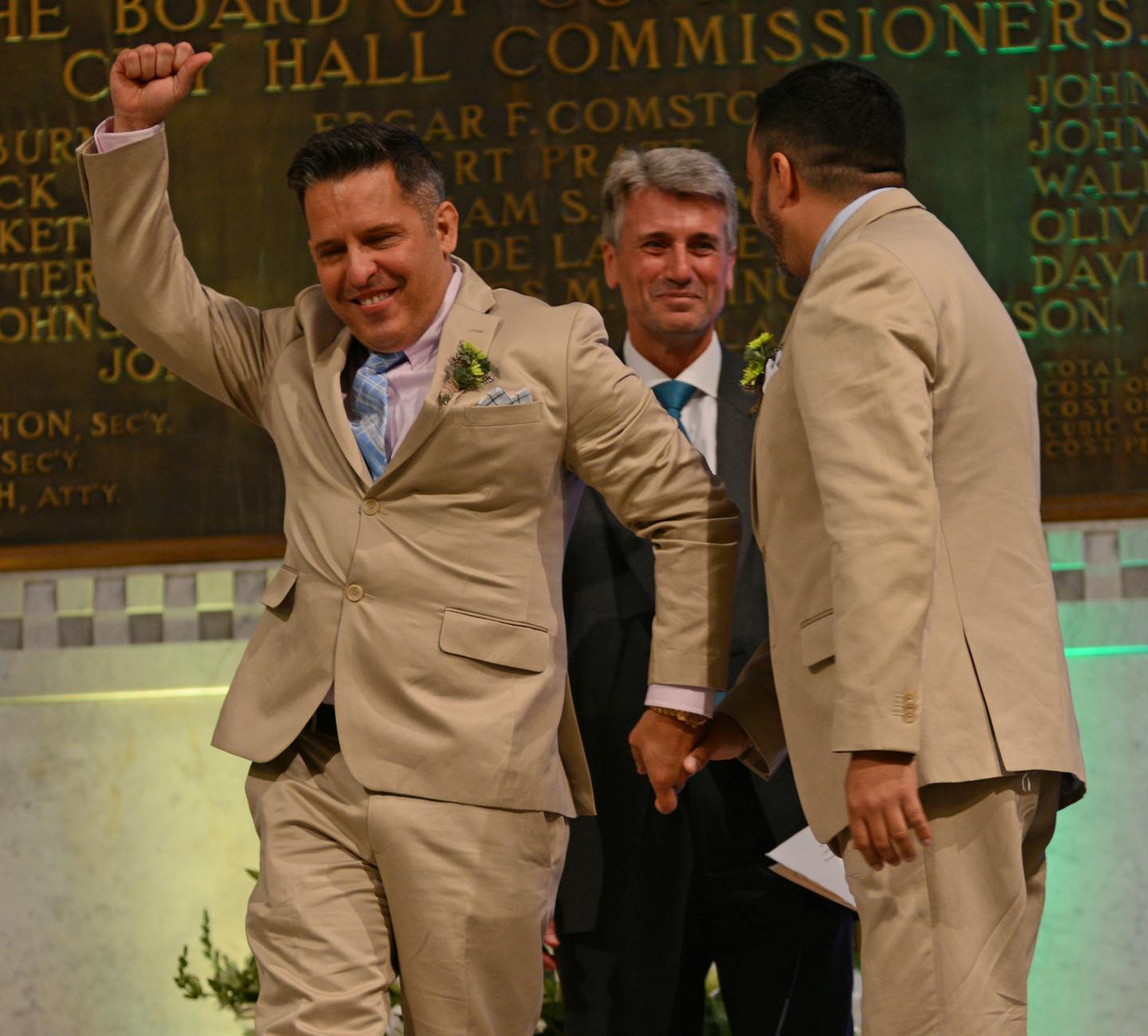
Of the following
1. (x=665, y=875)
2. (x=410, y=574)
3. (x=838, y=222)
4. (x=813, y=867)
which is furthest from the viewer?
(x=665, y=875)

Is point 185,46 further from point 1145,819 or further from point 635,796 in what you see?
point 1145,819

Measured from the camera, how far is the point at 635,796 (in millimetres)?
3553

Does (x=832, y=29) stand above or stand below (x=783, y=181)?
above

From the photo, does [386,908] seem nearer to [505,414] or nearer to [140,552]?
[505,414]

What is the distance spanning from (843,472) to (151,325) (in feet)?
4.62

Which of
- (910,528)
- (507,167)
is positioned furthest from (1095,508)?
(910,528)

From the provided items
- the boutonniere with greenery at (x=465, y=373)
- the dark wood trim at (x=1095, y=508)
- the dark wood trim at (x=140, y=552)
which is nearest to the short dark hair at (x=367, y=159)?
the boutonniere with greenery at (x=465, y=373)

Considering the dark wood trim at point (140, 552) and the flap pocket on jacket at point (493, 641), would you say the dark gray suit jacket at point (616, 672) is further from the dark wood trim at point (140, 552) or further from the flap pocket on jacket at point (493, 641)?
the dark wood trim at point (140, 552)

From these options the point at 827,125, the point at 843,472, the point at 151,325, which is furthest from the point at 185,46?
the point at 843,472

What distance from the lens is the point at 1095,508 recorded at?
173 inches

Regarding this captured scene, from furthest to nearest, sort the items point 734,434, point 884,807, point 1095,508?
1. point 1095,508
2. point 734,434
3. point 884,807

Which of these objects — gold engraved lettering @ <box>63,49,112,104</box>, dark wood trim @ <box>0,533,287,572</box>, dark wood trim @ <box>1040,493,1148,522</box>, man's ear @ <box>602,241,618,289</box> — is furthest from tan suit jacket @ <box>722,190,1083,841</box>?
gold engraved lettering @ <box>63,49,112,104</box>

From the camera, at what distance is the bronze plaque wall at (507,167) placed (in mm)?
4449

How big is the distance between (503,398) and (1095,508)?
6.79ft
